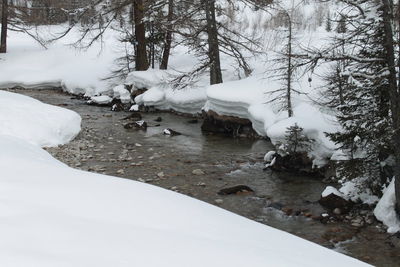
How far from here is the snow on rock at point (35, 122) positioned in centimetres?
Result: 1077

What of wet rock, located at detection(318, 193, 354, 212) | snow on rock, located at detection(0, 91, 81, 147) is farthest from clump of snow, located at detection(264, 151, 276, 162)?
snow on rock, located at detection(0, 91, 81, 147)

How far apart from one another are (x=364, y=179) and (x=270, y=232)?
16.4 ft

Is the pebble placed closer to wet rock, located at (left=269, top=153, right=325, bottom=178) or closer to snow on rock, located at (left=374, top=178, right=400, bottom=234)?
wet rock, located at (left=269, top=153, right=325, bottom=178)

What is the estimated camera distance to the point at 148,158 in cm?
1090

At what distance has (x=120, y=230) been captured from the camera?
8.92 ft

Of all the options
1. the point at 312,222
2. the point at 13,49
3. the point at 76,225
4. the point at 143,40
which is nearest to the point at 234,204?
the point at 312,222

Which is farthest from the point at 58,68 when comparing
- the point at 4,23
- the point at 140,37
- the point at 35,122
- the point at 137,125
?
the point at 35,122

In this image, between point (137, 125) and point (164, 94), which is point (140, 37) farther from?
point (137, 125)

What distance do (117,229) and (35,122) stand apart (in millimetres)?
9546

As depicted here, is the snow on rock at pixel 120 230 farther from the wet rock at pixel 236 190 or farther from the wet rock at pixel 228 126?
the wet rock at pixel 228 126

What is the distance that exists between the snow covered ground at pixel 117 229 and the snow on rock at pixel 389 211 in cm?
394

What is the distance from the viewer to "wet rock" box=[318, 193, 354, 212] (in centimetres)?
765

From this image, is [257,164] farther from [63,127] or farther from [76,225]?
[76,225]

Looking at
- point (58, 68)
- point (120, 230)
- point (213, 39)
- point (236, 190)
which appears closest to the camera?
point (120, 230)
